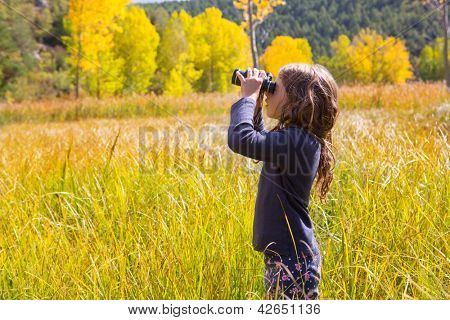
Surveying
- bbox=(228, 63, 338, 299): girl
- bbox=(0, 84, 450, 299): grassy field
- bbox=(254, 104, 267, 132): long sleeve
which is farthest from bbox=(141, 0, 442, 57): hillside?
bbox=(228, 63, 338, 299): girl

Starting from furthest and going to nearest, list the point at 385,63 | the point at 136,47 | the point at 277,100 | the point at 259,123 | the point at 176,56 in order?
the point at 385,63
the point at 176,56
the point at 136,47
the point at 259,123
the point at 277,100

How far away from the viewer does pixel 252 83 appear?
1803 millimetres

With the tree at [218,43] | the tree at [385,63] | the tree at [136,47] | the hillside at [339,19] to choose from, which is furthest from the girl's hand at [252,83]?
the hillside at [339,19]

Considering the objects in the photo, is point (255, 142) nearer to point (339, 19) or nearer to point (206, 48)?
point (206, 48)

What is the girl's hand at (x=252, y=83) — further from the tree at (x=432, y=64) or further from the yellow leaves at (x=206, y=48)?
the tree at (x=432, y=64)

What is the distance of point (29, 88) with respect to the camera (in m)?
34.3

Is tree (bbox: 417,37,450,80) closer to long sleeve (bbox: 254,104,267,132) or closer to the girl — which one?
long sleeve (bbox: 254,104,267,132)

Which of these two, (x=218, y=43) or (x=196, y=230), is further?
(x=218, y=43)

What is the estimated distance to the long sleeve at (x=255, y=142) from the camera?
1.67 meters

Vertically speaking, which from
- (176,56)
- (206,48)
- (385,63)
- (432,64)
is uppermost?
(206,48)

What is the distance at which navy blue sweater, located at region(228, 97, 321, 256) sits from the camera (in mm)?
1683

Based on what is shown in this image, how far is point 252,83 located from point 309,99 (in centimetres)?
23

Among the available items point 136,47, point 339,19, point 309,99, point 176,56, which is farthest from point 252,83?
point 339,19

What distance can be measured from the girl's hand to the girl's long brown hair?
80 millimetres
